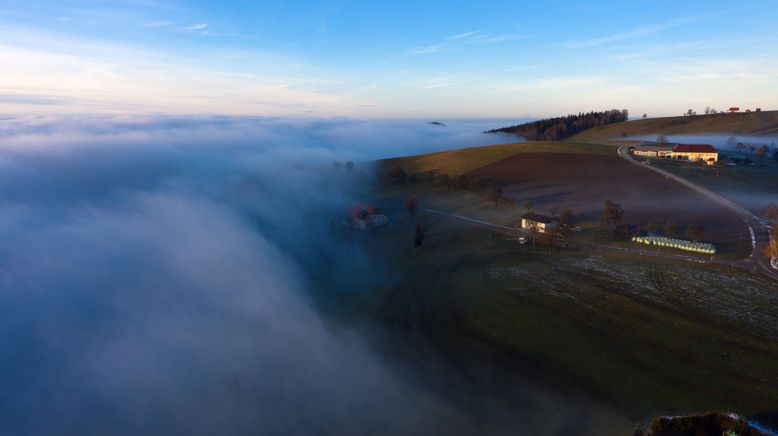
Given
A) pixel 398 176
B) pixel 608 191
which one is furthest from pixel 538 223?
pixel 398 176

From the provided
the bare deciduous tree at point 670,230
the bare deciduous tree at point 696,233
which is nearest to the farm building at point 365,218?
the bare deciduous tree at point 670,230

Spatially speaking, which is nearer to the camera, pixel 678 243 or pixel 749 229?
pixel 678 243

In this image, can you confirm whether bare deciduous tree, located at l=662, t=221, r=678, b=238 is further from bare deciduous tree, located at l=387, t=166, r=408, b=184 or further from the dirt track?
bare deciduous tree, located at l=387, t=166, r=408, b=184

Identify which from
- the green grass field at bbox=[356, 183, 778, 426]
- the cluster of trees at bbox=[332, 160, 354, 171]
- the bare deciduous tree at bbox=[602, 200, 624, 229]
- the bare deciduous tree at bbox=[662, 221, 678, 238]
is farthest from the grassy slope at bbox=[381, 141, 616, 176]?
the green grass field at bbox=[356, 183, 778, 426]

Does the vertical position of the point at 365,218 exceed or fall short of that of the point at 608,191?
it falls short

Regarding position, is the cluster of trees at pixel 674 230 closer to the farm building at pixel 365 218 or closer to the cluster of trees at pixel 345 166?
the farm building at pixel 365 218

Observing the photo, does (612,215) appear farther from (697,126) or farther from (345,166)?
(697,126)

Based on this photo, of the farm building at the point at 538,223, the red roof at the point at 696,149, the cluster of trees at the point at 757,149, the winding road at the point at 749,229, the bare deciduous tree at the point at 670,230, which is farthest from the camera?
the cluster of trees at the point at 757,149

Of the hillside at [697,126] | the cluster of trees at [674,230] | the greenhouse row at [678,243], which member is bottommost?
the greenhouse row at [678,243]
